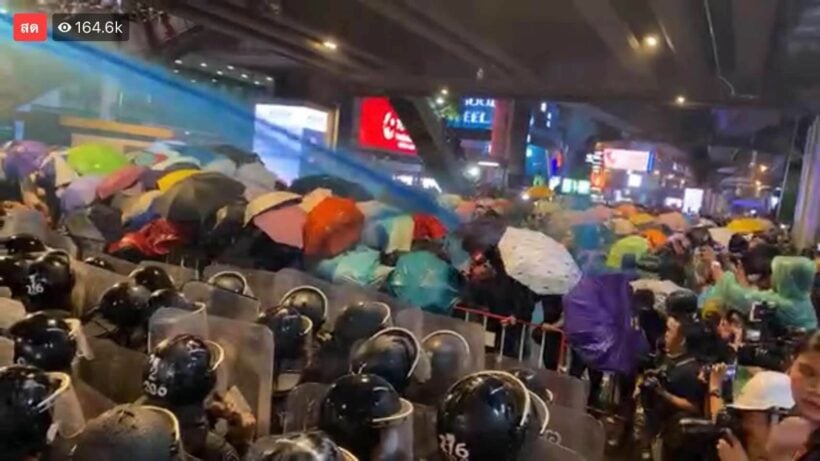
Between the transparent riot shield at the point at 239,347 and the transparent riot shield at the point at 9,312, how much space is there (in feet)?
1.54

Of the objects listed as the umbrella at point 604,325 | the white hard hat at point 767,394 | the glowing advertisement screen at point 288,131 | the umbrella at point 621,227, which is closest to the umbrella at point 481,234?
the umbrella at point 604,325

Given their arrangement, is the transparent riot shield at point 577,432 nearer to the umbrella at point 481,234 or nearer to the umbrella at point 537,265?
the umbrella at point 537,265

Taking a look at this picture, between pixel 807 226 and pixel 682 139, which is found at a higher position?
pixel 682 139

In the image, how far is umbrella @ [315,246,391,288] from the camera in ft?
14.7

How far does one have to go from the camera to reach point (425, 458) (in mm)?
2467

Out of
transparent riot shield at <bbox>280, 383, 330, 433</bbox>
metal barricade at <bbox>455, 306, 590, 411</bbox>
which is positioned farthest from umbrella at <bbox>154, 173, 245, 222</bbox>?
transparent riot shield at <bbox>280, 383, 330, 433</bbox>

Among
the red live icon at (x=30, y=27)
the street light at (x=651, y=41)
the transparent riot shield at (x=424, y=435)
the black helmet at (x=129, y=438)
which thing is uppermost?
the street light at (x=651, y=41)

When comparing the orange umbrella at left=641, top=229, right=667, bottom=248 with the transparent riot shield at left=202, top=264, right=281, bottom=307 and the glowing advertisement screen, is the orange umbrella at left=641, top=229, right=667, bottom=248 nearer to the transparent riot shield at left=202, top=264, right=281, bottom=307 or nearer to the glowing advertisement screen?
the glowing advertisement screen

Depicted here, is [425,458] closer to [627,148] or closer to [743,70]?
[743,70]

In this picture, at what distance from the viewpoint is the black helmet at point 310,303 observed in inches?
140

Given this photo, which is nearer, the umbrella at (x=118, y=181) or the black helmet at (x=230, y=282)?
the black helmet at (x=230, y=282)

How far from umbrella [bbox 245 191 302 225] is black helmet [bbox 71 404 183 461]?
304cm

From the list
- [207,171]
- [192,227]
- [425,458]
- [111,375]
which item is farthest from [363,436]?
[207,171]

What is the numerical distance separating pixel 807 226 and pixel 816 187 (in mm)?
420
